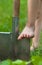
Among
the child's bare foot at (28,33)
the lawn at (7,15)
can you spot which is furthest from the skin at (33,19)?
the lawn at (7,15)

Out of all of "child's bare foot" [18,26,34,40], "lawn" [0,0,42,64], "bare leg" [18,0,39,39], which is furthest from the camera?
"lawn" [0,0,42,64]

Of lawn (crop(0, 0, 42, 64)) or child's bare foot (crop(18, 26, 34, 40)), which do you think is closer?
child's bare foot (crop(18, 26, 34, 40))

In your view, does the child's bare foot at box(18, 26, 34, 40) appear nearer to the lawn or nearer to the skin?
the skin

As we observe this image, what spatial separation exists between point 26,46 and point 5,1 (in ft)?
10.2

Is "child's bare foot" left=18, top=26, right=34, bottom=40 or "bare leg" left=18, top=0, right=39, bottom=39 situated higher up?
"bare leg" left=18, top=0, right=39, bottom=39

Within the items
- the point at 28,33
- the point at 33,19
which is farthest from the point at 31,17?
the point at 28,33

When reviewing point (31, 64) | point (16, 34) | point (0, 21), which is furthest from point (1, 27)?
point (31, 64)

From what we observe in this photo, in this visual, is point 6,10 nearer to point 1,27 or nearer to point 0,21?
point 0,21

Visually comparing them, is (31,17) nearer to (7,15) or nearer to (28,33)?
(28,33)

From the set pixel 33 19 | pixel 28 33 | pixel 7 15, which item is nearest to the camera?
pixel 28 33

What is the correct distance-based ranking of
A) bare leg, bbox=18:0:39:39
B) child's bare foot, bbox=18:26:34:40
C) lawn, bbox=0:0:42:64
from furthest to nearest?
1. lawn, bbox=0:0:42:64
2. bare leg, bbox=18:0:39:39
3. child's bare foot, bbox=18:26:34:40

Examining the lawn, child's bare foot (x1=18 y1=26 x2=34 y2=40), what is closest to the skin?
child's bare foot (x1=18 y1=26 x2=34 y2=40)

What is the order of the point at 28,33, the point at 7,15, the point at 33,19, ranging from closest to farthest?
1. the point at 28,33
2. the point at 33,19
3. the point at 7,15

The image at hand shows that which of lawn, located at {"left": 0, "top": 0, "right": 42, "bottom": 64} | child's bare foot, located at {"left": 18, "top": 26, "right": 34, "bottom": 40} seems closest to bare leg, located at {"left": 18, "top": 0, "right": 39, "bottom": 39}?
child's bare foot, located at {"left": 18, "top": 26, "right": 34, "bottom": 40}
